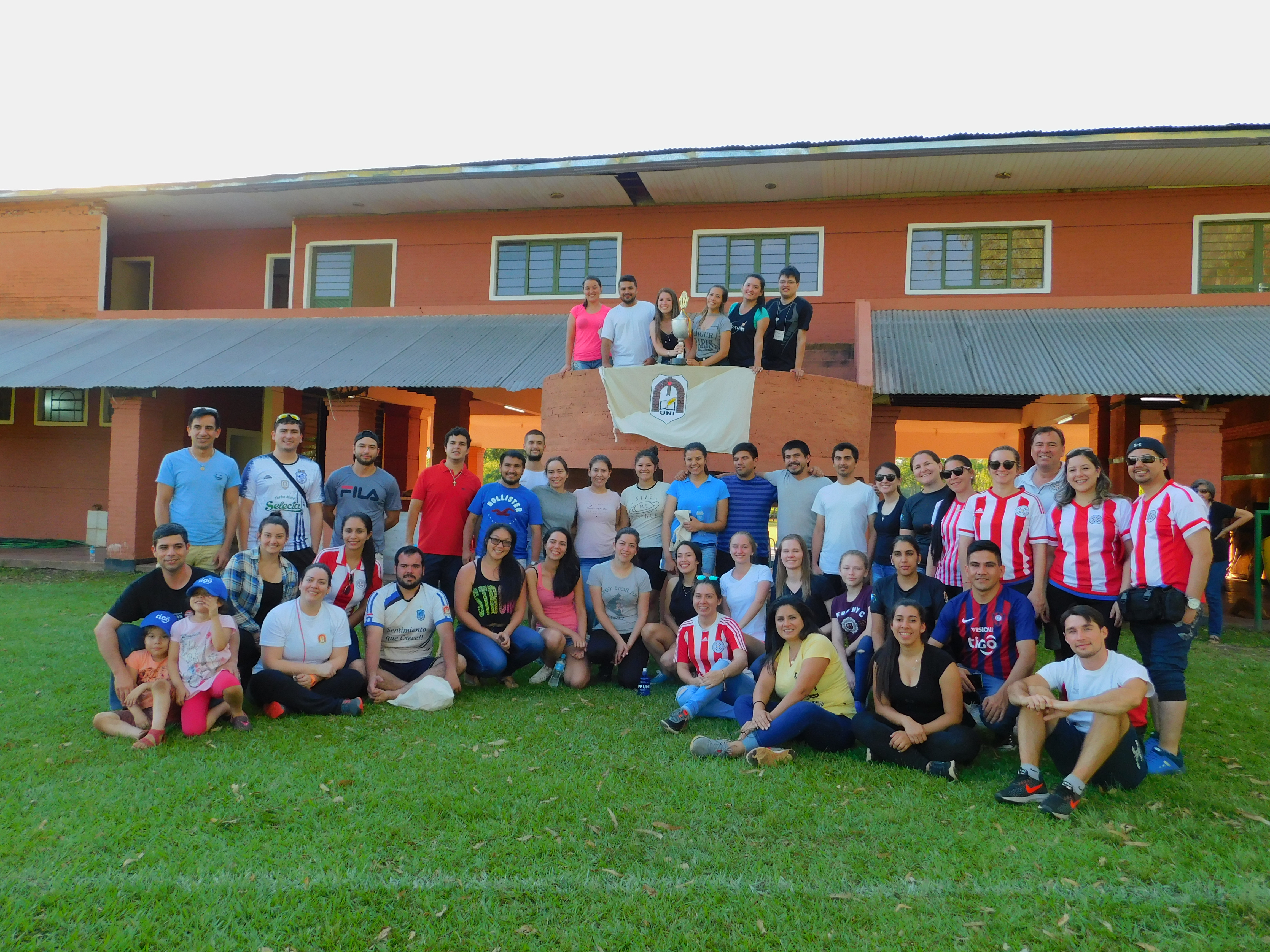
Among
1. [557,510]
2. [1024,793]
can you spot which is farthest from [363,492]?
[1024,793]

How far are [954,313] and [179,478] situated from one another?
10.6m

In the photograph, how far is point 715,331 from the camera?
8.60m

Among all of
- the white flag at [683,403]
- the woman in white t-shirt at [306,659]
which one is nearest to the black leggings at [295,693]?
the woman in white t-shirt at [306,659]

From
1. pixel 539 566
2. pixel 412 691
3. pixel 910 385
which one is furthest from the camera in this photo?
pixel 910 385

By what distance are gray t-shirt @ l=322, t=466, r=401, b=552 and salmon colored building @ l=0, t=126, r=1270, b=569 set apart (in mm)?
2517

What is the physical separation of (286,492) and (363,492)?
0.60m

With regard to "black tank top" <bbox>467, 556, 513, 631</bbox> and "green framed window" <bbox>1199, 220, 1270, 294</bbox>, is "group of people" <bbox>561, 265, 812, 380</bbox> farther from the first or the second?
"green framed window" <bbox>1199, 220, 1270, 294</bbox>

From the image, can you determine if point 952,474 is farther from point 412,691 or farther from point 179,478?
point 179,478

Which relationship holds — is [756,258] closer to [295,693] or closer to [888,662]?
[888,662]

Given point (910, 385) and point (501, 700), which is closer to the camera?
point (501, 700)

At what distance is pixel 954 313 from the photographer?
41.2ft

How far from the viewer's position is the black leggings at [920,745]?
4609 mm

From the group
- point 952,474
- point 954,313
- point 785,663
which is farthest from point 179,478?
point 954,313

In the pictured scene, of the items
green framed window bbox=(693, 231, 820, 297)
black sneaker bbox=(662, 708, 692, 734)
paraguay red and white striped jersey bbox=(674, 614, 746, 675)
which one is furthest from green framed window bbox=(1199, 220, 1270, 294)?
black sneaker bbox=(662, 708, 692, 734)
